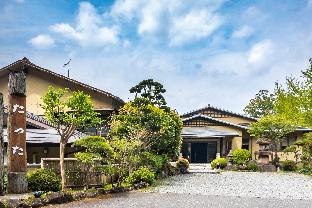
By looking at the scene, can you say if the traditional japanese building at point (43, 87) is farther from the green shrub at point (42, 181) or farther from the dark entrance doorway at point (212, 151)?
the dark entrance doorway at point (212, 151)

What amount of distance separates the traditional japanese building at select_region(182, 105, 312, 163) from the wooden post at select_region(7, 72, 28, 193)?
72.7 feet

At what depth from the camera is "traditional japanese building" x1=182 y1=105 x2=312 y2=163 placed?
1373 inches

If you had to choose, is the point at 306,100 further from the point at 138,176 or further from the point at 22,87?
the point at 22,87

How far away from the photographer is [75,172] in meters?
15.3

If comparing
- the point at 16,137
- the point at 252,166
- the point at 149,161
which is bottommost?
the point at 252,166

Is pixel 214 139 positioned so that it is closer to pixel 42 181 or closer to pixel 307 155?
pixel 307 155

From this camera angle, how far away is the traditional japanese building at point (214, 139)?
34875 mm

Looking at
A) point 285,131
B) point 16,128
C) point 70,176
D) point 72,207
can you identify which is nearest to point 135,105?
point 70,176

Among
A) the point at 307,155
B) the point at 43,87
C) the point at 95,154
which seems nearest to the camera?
the point at 95,154

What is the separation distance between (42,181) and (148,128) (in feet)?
27.7

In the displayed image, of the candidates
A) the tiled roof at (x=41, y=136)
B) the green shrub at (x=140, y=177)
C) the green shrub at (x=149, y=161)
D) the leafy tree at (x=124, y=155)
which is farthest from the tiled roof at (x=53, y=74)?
the green shrub at (x=140, y=177)

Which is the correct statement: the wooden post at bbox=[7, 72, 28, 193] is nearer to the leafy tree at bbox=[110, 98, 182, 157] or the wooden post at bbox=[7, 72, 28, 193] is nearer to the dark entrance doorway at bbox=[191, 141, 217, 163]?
the leafy tree at bbox=[110, 98, 182, 157]

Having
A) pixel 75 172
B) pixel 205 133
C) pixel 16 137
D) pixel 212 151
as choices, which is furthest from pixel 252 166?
pixel 16 137

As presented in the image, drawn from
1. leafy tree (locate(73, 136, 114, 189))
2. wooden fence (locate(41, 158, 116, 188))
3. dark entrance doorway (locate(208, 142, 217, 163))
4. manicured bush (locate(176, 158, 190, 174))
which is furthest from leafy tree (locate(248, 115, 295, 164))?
wooden fence (locate(41, 158, 116, 188))
